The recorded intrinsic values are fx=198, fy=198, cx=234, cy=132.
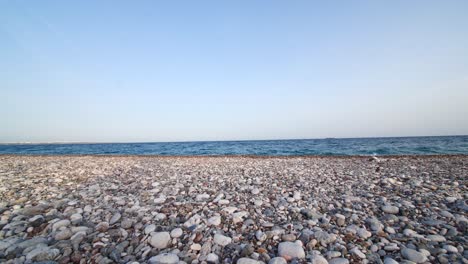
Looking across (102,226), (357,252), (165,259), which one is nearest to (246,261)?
(165,259)

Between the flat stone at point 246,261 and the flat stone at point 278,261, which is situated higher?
the flat stone at point 246,261

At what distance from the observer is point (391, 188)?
4.27 metres

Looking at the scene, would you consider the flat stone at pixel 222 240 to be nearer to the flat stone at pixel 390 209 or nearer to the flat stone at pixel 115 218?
the flat stone at pixel 115 218

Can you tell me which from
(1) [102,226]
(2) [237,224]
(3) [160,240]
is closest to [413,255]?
(2) [237,224]

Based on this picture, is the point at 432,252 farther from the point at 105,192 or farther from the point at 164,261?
the point at 105,192

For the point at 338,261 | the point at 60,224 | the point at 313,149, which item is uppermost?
the point at 60,224

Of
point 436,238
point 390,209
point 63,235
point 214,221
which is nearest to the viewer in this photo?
point 436,238

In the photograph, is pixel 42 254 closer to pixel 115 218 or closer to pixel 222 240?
pixel 115 218

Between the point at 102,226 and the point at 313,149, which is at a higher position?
the point at 102,226

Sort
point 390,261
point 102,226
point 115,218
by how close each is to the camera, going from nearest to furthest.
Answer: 1. point 390,261
2. point 102,226
3. point 115,218

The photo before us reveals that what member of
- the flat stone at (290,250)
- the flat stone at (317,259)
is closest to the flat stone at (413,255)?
the flat stone at (317,259)

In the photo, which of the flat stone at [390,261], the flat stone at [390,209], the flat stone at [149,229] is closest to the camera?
the flat stone at [390,261]

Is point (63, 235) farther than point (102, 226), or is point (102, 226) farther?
point (102, 226)

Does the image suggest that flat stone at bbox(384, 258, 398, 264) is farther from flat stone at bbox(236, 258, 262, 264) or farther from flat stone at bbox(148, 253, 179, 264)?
flat stone at bbox(148, 253, 179, 264)
